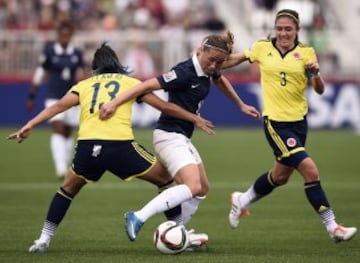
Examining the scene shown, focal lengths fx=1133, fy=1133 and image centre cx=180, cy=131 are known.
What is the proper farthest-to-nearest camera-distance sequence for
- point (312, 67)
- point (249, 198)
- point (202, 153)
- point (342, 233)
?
point (202, 153) < point (249, 198) < point (312, 67) < point (342, 233)

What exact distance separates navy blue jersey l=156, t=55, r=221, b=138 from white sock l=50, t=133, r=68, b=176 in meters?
7.35

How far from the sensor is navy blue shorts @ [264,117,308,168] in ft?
40.4

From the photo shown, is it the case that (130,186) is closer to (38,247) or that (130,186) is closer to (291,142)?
(291,142)

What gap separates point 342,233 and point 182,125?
6.49 ft

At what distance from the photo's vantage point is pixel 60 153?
62.5 ft

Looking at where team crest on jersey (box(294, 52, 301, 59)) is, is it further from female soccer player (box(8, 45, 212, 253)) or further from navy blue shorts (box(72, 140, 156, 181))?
navy blue shorts (box(72, 140, 156, 181))

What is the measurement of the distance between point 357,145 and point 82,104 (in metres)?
16.0

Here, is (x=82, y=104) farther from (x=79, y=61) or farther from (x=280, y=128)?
(x=79, y=61)

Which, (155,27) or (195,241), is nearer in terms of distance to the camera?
(195,241)

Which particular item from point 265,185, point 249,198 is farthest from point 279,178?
point 249,198

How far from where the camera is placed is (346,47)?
32.3 m

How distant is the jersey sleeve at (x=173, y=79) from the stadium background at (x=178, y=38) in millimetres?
18042

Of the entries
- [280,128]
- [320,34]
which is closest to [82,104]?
[280,128]

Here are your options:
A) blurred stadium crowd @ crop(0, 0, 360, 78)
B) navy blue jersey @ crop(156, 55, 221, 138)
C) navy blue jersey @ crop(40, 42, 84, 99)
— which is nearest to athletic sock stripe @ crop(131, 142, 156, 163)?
navy blue jersey @ crop(156, 55, 221, 138)
